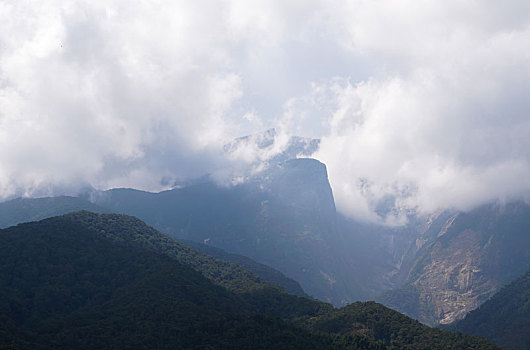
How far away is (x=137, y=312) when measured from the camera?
148 metres

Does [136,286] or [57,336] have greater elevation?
[136,286]

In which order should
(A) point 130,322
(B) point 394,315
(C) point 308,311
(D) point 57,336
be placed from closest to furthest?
(D) point 57,336
(A) point 130,322
(B) point 394,315
(C) point 308,311

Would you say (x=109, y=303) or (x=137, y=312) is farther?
(x=109, y=303)

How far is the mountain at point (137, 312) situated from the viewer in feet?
442

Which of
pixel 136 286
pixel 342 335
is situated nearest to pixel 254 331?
pixel 342 335

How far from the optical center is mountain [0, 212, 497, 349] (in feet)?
442

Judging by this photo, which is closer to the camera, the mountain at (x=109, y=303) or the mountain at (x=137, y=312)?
the mountain at (x=109, y=303)

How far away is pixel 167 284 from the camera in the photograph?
16888 centimetres

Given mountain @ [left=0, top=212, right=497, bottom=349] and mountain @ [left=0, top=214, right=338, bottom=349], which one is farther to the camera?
mountain @ [left=0, top=212, right=497, bottom=349]

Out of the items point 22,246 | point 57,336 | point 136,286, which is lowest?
point 57,336

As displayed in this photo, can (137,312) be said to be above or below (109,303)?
below

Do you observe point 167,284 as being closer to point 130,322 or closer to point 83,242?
point 130,322

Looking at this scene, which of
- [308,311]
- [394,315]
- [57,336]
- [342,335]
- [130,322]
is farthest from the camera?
[308,311]

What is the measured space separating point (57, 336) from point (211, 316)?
42303 mm
